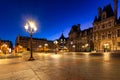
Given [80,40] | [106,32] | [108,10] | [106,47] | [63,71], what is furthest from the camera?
[80,40]

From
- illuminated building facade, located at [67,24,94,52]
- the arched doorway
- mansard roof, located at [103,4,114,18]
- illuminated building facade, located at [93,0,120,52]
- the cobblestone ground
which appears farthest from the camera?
illuminated building facade, located at [67,24,94,52]

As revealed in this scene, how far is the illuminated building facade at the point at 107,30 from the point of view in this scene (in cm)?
4869

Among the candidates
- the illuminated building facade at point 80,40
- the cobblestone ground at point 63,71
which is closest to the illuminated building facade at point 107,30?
the illuminated building facade at point 80,40

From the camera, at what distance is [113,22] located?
165ft

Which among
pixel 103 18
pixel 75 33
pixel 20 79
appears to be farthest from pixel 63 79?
pixel 75 33

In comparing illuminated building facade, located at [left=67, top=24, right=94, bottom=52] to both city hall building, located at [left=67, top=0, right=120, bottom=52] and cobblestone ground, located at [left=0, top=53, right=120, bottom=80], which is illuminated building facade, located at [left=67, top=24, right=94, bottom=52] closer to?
city hall building, located at [left=67, top=0, right=120, bottom=52]

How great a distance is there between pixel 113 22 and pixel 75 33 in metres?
33.3

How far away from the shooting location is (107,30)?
53.0 m

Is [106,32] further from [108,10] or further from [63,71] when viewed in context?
[63,71]

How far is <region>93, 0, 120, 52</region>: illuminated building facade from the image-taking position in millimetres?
48694

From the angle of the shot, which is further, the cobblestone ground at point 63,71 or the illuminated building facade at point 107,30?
the illuminated building facade at point 107,30

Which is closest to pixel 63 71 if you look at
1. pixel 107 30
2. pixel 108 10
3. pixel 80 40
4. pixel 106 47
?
pixel 106 47

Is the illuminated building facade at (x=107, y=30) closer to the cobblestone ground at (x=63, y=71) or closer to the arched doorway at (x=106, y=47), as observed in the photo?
the arched doorway at (x=106, y=47)

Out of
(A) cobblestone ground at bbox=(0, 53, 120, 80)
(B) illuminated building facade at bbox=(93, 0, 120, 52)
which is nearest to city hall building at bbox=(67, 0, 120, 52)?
(B) illuminated building facade at bbox=(93, 0, 120, 52)
